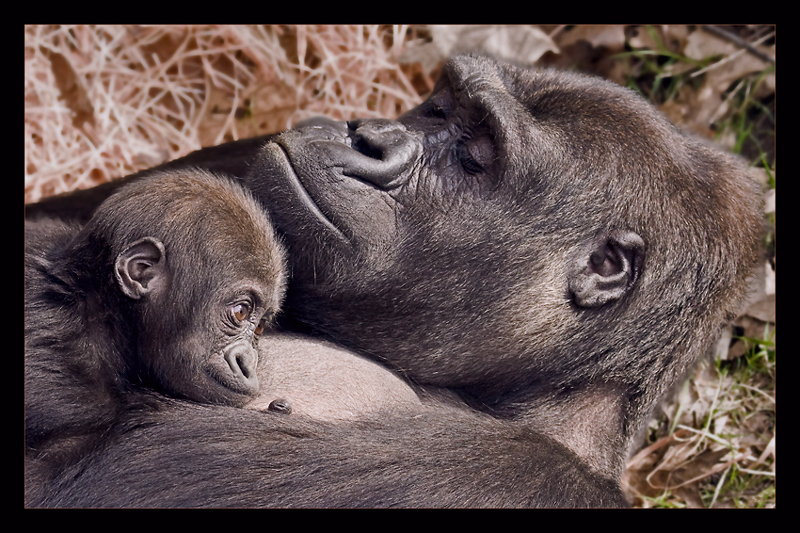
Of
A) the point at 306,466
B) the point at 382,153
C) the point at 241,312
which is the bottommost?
the point at 306,466

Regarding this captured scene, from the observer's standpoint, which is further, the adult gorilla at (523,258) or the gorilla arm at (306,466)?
the adult gorilla at (523,258)

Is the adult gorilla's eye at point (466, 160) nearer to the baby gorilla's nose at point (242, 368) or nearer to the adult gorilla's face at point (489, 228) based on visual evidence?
the adult gorilla's face at point (489, 228)

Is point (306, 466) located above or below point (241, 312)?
below

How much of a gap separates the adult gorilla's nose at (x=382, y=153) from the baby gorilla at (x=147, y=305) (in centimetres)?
33

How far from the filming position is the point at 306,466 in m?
1.71

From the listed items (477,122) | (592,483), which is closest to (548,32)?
(477,122)

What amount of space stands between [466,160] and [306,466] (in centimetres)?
89

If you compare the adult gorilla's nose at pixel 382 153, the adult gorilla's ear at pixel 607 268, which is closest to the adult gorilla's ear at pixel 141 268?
the adult gorilla's nose at pixel 382 153

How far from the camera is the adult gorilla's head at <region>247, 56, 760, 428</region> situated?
6.46 ft

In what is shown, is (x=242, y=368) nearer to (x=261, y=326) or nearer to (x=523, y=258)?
(x=261, y=326)

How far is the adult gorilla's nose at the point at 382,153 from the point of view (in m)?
1.97

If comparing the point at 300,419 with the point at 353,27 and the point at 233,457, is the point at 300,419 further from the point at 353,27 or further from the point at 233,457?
the point at 353,27


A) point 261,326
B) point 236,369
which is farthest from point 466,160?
point 236,369

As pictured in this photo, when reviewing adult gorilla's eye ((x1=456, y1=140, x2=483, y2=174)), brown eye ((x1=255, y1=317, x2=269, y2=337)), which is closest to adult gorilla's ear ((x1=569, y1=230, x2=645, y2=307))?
adult gorilla's eye ((x1=456, y1=140, x2=483, y2=174))
